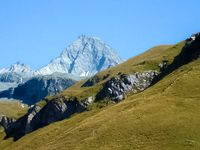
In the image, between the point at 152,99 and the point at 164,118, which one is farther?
the point at 152,99

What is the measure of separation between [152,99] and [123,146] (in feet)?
116

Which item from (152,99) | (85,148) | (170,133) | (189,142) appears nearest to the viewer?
(189,142)

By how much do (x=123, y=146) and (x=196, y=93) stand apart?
32937mm

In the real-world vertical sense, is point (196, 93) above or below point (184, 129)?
above

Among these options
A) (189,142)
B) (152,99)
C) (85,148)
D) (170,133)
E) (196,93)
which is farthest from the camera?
(152,99)

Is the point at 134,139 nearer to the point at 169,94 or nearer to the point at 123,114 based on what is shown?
the point at 123,114

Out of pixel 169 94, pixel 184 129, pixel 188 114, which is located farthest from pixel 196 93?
pixel 184 129

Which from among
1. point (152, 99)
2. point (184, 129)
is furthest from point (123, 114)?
point (184, 129)

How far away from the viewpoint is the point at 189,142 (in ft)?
288

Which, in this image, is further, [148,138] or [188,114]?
[188,114]

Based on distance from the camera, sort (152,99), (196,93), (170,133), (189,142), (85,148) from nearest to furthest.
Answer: (189,142) → (170,133) → (85,148) → (196,93) → (152,99)

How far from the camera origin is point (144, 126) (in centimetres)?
10350

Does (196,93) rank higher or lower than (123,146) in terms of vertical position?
higher

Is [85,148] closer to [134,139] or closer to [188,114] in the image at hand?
[134,139]
